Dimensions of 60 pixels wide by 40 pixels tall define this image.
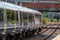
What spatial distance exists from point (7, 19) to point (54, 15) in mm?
48771

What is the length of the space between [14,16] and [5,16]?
7.70 feet

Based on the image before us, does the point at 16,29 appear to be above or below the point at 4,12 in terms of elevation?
below

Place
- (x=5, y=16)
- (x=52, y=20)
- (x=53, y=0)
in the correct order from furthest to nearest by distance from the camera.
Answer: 1. (x=52, y=20)
2. (x=53, y=0)
3. (x=5, y=16)

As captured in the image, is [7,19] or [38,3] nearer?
[7,19]

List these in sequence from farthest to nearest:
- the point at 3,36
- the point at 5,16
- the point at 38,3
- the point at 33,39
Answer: the point at 38,3, the point at 33,39, the point at 5,16, the point at 3,36

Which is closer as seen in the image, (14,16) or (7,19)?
(7,19)

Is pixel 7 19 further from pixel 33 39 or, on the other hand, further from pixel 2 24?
pixel 33 39

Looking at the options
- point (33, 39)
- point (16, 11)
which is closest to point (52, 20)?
point (33, 39)

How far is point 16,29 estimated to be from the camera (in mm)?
14039

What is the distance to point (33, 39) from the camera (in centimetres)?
1852

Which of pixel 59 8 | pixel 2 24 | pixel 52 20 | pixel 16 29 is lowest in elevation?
pixel 52 20

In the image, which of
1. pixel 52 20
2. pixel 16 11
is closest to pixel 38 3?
pixel 52 20

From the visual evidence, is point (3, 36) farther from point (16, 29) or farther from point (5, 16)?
point (16, 29)

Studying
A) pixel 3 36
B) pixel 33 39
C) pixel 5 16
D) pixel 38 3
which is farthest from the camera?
pixel 38 3
